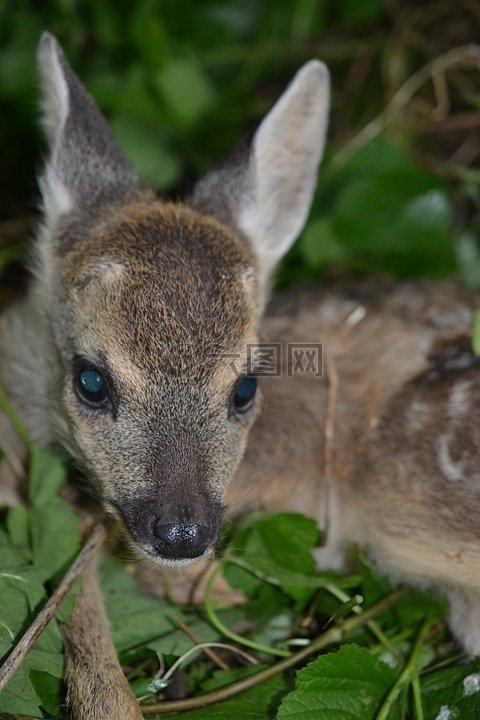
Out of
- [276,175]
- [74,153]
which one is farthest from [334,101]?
[74,153]

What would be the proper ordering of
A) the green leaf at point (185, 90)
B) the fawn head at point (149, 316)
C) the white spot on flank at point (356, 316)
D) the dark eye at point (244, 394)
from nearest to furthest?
the fawn head at point (149, 316), the dark eye at point (244, 394), the white spot on flank at point (356, 316), the green leaf at point (185, 90)

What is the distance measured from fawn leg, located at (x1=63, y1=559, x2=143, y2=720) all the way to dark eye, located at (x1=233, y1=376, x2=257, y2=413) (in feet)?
3.13

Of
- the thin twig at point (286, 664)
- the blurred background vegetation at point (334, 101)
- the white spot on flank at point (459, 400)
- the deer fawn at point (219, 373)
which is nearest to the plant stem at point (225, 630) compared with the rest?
the thin twig at point (286, 664)

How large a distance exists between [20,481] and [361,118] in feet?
10.7

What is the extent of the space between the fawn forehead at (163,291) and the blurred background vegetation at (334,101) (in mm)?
1327

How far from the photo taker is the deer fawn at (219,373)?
3055 mm

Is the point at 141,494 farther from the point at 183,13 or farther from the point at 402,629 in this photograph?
the point at 183,13

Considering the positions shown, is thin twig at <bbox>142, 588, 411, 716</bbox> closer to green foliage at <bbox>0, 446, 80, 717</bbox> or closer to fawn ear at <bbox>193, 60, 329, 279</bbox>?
green foliage at <bbox>0, 446, 80, 717</bbox>

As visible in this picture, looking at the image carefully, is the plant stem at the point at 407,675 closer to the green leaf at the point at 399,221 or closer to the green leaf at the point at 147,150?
the green leaf at the point at 399,221

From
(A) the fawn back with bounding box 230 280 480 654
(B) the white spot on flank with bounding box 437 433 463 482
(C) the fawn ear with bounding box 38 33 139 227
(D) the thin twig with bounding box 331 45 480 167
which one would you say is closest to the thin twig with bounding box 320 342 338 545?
(A) the fawn back with bounding box 230 280 480 654

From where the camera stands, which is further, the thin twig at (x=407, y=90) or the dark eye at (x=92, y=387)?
the thin twig at (x=407, y=90)

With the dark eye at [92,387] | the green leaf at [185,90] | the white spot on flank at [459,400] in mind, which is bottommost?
the white spot on flank at [459,400]

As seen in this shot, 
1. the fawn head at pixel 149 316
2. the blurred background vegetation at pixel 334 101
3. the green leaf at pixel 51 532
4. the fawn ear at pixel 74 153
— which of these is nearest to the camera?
the fawn head at pixel 149 316

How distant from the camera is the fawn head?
302 centimetres
